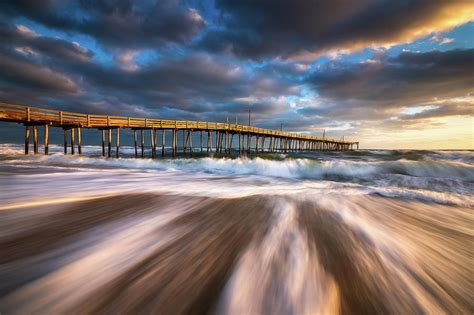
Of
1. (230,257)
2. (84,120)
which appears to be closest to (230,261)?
(230,257)

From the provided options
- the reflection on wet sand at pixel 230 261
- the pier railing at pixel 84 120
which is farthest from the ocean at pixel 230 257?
the pier railing at pixel 84 120

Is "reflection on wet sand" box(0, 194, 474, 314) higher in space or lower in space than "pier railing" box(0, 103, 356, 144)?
lower

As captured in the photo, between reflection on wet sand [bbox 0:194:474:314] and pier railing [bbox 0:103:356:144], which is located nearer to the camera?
reflection on wet sand [bbox 0:194:474:314]

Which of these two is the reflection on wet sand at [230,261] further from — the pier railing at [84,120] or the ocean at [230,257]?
the pier railing at [84,120]

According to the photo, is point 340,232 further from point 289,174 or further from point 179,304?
point 289,174

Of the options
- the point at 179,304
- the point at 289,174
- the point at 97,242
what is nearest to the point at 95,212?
the point at 97,242

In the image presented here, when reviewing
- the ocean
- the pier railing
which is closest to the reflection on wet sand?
the ocean

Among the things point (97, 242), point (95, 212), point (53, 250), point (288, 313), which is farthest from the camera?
point (95, 212)

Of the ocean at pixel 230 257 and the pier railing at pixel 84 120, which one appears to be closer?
the ocean at pixel 230 257

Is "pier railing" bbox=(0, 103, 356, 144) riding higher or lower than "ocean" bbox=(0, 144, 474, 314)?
higher

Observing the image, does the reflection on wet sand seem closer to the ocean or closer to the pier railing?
the ocean

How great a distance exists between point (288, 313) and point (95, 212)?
316cm

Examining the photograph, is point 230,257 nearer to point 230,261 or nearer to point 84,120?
point 230,261

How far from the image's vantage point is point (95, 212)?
3.09 metres
